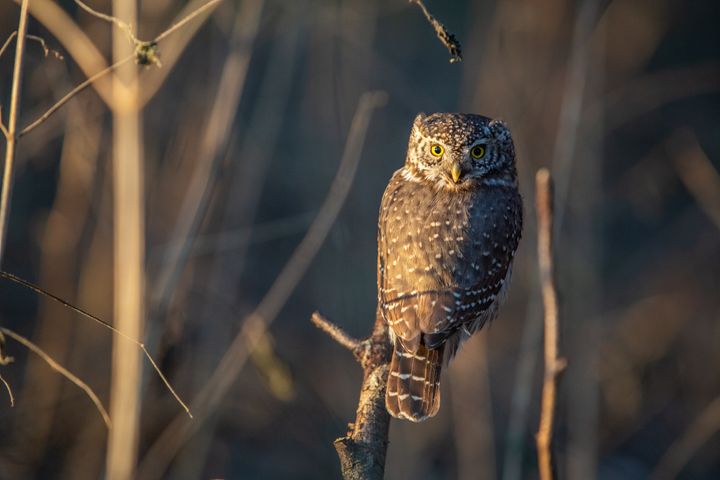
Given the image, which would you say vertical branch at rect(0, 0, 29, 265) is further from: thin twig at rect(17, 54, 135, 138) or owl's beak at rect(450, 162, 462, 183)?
owl's beak at rect(450, 162, 462, 183)

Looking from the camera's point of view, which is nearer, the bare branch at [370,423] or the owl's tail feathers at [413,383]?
the bare branch at [370,423]

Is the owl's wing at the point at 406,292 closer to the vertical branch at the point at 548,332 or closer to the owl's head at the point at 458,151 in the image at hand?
the owl's head at the point at 458,151

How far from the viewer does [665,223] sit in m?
8.10

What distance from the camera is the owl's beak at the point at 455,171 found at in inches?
157

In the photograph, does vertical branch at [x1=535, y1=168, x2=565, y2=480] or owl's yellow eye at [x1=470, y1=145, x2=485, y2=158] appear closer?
vertical branch at [x1=535, y1=168, x2=565, y2=480]

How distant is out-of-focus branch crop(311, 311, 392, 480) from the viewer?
2.54m

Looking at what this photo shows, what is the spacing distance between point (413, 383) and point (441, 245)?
2.04 feet

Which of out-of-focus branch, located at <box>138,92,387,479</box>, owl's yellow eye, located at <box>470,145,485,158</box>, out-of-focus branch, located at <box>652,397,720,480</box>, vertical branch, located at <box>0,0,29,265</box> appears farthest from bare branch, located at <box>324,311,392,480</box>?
out-of-focus branch, located at <box>652,397,720,480</box>

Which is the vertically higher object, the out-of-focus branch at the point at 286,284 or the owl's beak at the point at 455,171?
the owl's beak at the point at 455,171

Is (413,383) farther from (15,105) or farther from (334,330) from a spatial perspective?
(15,105)

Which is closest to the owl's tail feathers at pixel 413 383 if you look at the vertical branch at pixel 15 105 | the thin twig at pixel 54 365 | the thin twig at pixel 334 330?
the thin twig at pixel 334 330

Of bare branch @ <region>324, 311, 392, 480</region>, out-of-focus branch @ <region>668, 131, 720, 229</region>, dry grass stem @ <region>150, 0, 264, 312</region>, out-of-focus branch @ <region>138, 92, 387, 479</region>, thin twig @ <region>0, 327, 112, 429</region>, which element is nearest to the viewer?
thin twig @ <region>0, 327, 112, 429</region>

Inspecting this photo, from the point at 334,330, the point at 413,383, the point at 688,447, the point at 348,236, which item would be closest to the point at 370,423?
the point at 334,330

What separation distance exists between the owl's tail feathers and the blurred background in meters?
0.71
